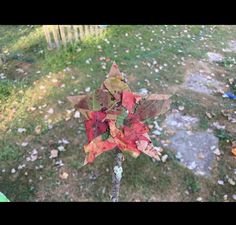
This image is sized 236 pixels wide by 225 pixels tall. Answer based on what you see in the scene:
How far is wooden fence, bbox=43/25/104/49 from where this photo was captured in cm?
706

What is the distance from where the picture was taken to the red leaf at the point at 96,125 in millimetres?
2486

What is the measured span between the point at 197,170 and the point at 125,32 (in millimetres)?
4506

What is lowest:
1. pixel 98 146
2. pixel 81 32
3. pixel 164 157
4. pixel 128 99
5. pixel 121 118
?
pixel 164 157

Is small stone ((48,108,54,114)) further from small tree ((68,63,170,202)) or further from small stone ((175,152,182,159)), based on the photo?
small tree ((68,63,170,202))

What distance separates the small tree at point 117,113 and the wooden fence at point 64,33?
4.92 m

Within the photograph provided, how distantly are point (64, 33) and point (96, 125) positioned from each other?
5.08 m

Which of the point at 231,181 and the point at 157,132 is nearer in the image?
the point at 231,181

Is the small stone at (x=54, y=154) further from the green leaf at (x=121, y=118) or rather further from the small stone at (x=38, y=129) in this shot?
the green leaf at (x=121, y=118)

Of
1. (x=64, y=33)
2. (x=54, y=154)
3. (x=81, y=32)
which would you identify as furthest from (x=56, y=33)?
(x=54, y=154)

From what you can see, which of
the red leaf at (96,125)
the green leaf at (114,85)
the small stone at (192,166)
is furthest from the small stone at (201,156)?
the green leaf at (114,85)

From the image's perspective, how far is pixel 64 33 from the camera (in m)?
7.16

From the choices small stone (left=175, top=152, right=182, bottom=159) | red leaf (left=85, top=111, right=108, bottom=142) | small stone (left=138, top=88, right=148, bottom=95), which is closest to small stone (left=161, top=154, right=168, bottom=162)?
small stone (left=175, top=152, right=182, bottom=159)

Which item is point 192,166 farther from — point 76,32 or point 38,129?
point 76,32

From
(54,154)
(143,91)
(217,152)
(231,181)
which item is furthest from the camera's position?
(143,91)
